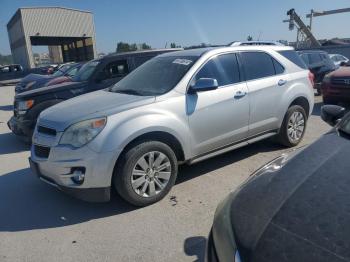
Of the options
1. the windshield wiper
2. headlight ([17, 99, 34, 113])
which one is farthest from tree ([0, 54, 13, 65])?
the windshield wiper

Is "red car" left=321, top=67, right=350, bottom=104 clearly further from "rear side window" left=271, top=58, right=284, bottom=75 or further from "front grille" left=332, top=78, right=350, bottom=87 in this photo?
"rear side window" left=271, top=58, right=284, bottom=75

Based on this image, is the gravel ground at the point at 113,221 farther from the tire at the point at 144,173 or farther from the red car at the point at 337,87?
the red car at the point at 337,87

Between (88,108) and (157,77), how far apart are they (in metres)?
1.11

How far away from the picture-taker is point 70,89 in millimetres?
7109

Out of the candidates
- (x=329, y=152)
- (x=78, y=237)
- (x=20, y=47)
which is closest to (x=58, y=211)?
(x=78, y=237)

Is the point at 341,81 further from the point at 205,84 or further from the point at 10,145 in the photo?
the point at 10,145

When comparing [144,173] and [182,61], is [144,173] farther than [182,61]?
No

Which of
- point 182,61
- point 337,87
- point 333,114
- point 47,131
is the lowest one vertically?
point 337,87

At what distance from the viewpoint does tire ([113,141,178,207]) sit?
3.61 meters

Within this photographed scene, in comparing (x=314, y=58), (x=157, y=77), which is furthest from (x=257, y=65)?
(x=314, y=58)

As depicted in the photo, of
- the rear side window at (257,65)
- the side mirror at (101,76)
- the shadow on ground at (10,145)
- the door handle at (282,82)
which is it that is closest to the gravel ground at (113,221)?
the door handle at (282,82)

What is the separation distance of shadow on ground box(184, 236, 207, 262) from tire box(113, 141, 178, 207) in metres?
0.86

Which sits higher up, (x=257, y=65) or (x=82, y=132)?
(x=257, y=65)

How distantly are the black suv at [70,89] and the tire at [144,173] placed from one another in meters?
3.64
